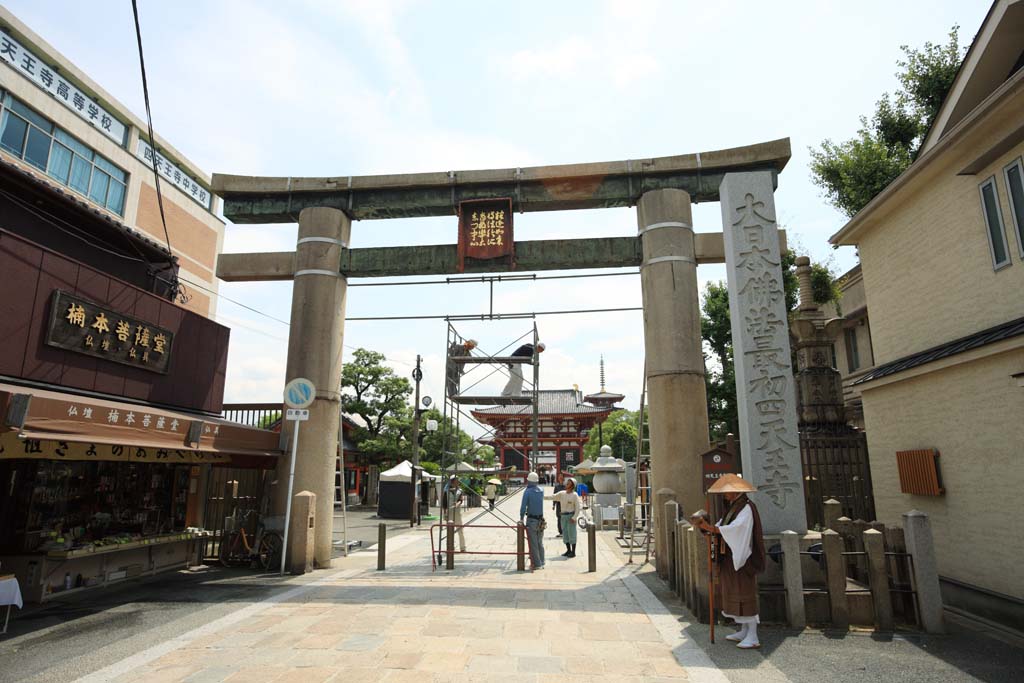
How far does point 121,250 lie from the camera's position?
10.7 meters

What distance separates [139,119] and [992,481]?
34.7 metres

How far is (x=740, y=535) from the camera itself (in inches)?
248

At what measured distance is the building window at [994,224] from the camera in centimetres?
781

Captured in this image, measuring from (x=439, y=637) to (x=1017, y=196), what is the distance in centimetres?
955

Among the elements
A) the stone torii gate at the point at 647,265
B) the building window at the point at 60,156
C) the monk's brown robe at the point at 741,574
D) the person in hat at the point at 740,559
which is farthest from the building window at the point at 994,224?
the building window at the point at 60,156

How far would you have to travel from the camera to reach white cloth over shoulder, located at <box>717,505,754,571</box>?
6.24m

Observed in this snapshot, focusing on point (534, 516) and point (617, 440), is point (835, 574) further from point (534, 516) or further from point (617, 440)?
point (617, 440)

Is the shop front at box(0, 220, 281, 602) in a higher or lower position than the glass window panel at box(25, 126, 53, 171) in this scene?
lower

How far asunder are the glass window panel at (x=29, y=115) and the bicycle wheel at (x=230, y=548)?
20116 millimetres

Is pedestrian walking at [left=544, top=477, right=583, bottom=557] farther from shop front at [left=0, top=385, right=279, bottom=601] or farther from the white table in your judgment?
the white table

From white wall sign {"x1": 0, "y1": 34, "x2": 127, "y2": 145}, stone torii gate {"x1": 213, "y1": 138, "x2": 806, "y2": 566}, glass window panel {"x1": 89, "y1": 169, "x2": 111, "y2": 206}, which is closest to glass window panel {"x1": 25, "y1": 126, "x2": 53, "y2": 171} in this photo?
white wall sign {"x1": 0, "y1": 34, "x2": 127, "y2": 145}

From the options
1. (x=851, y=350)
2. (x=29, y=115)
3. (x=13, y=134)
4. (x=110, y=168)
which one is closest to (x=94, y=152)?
(x=110, y=168)

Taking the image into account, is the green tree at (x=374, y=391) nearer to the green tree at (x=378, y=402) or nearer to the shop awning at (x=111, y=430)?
the green tree at (x=378, y=402)

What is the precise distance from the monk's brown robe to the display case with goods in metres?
9.07
